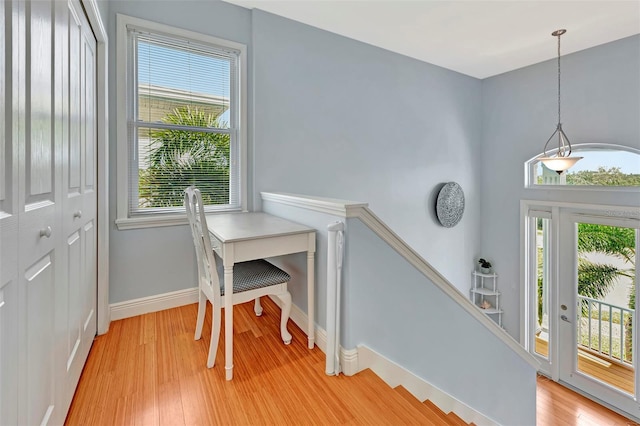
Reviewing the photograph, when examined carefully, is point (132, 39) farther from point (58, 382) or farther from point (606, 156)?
point (606, 156)

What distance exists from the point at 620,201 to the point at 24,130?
188 inches

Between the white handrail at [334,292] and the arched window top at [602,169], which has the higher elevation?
the arched window top at [602,169]

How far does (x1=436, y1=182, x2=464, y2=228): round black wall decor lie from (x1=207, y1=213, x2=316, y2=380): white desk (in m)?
2.72

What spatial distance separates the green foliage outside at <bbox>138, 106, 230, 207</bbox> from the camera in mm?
2381

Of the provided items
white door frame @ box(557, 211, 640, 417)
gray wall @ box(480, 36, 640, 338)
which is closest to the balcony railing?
white door frame @ box(557, 211, 640, 417)

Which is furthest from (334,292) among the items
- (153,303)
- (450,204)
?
(450,204)

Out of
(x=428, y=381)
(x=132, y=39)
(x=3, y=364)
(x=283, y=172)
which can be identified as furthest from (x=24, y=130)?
(x=428, y=381)

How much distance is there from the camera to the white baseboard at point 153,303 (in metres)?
2.25

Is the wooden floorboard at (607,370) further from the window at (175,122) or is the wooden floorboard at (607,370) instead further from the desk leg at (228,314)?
the window at (175,122)

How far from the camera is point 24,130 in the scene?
2.83ft

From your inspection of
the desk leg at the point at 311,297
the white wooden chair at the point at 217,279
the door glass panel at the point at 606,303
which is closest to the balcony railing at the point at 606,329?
the door glass panel at the point at 606,303

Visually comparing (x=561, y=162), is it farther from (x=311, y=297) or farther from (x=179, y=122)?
(x=179, y=122)

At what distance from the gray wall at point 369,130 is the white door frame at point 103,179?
1.10m

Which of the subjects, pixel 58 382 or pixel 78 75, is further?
pixel 78 75
